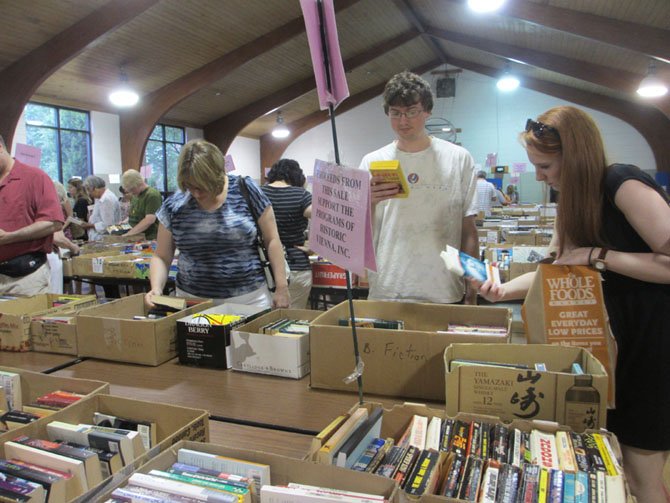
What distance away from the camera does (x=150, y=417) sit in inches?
44.7

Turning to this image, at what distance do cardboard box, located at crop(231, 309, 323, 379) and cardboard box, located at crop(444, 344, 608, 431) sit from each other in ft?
1.75

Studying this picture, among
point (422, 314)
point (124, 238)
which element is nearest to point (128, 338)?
point (422, 314)

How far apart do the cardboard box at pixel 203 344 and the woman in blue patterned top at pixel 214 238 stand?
1.17ft

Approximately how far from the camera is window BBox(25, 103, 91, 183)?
387 inches

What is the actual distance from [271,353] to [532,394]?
78cm

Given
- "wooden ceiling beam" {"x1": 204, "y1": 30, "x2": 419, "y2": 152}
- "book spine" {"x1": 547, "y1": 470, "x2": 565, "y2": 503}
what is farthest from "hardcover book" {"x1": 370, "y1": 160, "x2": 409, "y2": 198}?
"wooden ceiling beam" {"x1": 204, "y1": 30, "x2": 419, "y2": 152}

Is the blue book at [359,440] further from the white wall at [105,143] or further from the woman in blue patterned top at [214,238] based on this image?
the white wall at [105,143]

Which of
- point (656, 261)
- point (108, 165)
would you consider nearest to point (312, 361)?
point (656, 261)

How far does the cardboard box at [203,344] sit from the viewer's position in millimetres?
1674

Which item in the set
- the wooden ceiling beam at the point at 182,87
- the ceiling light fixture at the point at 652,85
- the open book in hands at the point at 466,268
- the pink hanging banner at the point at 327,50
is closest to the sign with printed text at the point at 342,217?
the pink hanging banner at the point at 327,50

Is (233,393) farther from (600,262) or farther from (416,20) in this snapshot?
(416,20)

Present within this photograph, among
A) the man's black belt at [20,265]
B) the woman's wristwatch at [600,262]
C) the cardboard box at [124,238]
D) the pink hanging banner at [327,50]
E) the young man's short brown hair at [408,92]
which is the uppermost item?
the young man's short brown hair at [408,92]

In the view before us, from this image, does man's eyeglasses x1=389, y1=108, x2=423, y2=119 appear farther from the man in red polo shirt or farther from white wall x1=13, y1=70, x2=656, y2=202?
white wall x1=13, y1=70, x2=656, y2=202

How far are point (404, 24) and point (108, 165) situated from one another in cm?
693
